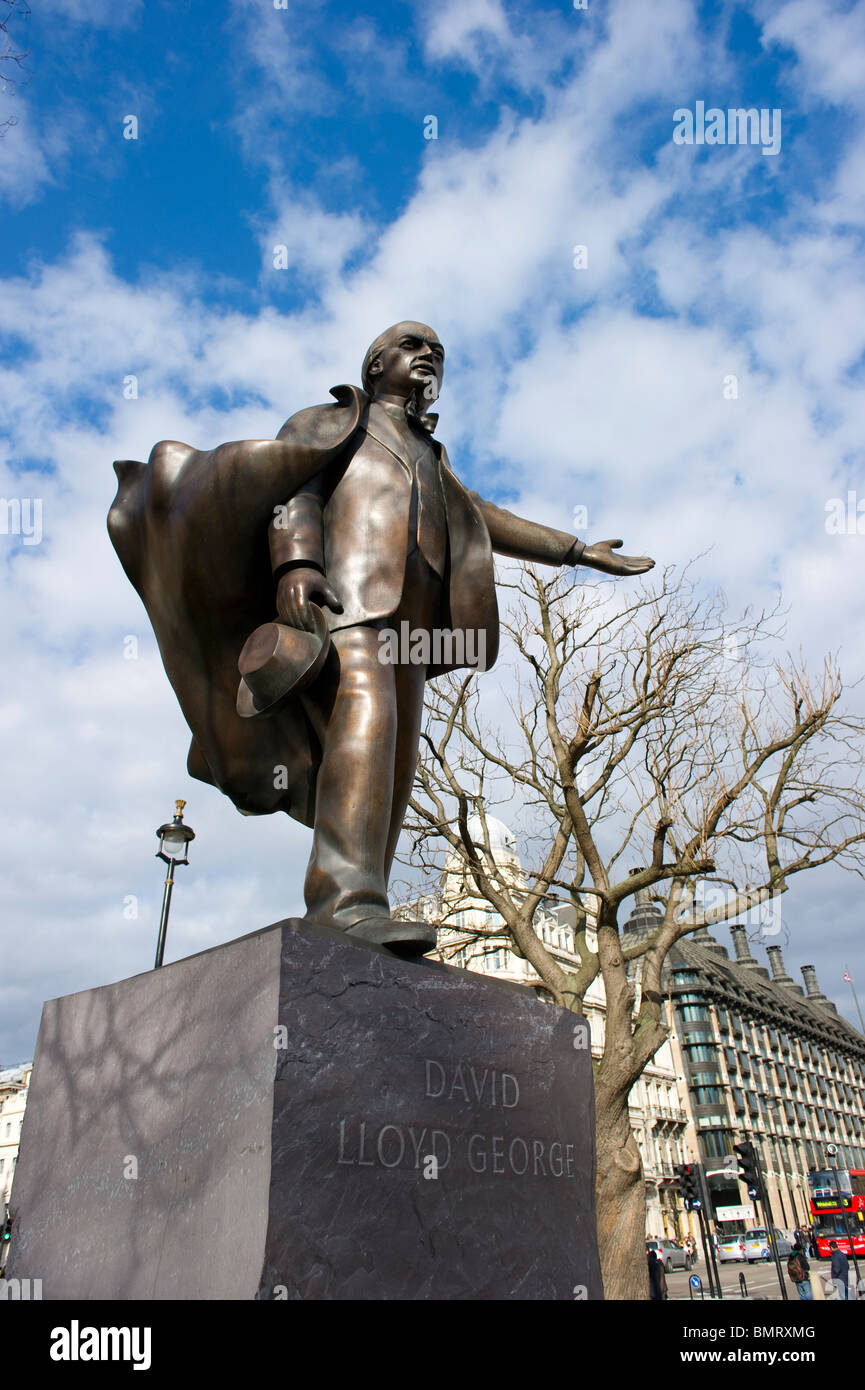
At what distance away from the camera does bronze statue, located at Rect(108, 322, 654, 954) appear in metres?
2.70

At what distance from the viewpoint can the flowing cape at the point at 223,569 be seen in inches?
119

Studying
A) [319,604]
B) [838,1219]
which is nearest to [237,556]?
[319,604]

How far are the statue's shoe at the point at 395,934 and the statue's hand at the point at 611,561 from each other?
1882 mm

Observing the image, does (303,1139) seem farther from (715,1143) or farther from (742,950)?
(742,950)

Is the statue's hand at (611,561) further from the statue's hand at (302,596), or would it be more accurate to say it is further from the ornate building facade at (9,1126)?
the ornate building facade at (9,1126)

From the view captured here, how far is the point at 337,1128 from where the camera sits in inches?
80.0

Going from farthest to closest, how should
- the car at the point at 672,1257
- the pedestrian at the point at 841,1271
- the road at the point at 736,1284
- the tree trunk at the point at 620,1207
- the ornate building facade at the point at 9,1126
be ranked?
the ornate building facade at the point at 9,1126 → the car at the point at 672,1257 → the road at the point at 736,1284 → the pedestrian at the point at 841,1271 → the tree trunk at the point at 620,1207

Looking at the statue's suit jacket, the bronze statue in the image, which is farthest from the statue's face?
the statue's suit jacket

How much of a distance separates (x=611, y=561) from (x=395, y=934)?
6.54 feet

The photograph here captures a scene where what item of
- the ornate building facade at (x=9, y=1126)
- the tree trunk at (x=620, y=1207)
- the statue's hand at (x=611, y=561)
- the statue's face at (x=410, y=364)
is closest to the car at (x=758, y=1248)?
the tree trunk at (x=620, y=1207)
